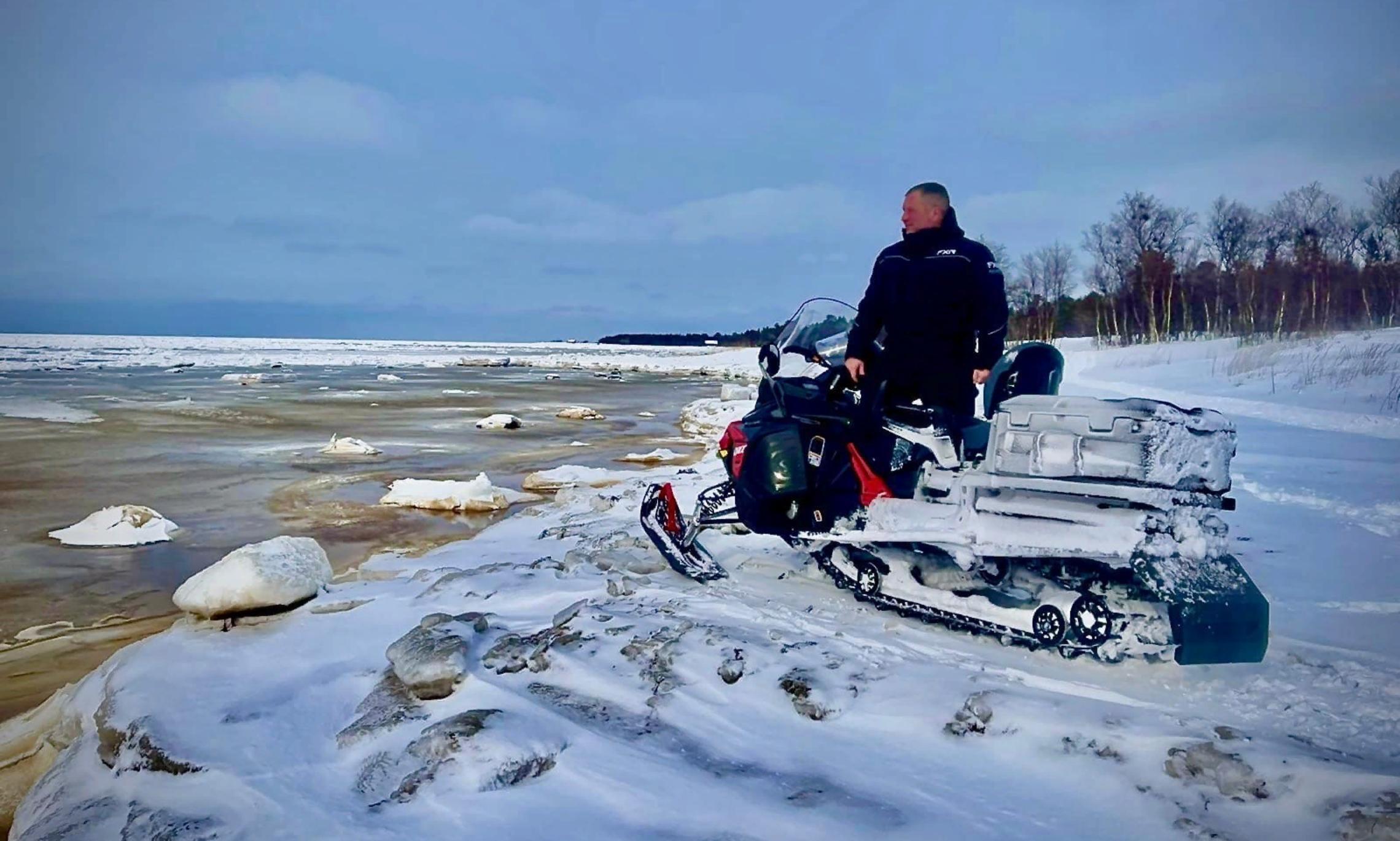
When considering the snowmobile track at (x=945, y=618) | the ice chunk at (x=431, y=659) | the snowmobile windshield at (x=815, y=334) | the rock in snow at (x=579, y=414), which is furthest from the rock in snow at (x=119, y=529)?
the rock in snow at (x=579, y=414)

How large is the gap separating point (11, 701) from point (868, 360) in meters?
4.35

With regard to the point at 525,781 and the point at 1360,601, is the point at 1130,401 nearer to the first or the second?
the point at 1360,601

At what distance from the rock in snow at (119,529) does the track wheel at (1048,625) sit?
6.65 metres

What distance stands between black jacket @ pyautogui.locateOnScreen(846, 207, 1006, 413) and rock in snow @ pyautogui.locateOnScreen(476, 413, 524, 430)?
12.2 m

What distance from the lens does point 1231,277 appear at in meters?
33.3

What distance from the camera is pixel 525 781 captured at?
2498mm

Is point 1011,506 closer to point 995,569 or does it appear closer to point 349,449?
point 995,569

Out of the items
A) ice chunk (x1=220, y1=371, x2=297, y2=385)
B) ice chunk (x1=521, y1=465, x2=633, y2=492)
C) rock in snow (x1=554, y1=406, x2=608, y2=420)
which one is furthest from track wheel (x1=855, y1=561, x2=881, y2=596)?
ice chunk (x1=220, y1=371, x2=297, y2=385)

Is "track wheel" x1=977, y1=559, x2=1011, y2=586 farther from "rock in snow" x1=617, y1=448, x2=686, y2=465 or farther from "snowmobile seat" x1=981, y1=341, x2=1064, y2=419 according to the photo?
"rock in snow" x1=617, y1=448, x2=686, y2=465

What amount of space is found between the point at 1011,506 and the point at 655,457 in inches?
325

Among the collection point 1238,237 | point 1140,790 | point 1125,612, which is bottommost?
point 1140,790

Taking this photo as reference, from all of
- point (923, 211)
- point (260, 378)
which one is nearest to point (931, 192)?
point (923, 211)

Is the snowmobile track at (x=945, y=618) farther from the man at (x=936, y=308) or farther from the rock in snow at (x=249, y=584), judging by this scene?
the rock in snow at (x=249, y=584)

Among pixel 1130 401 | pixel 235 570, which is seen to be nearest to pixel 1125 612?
pixel 1130 401
